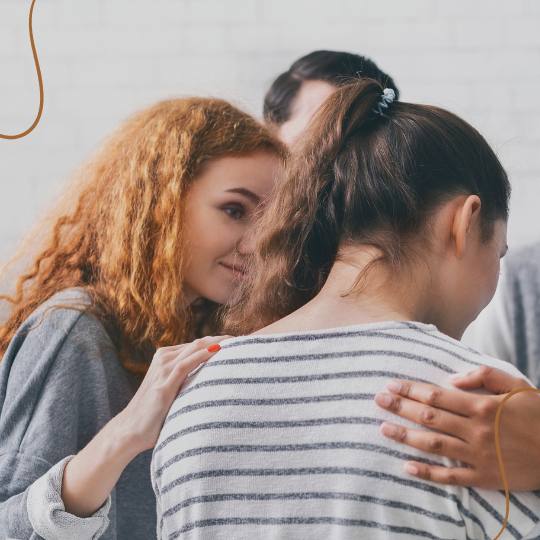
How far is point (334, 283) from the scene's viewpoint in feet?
3.00

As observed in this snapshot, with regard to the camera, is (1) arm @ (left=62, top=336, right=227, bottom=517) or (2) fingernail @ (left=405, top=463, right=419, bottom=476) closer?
(2) fingernail @ (left=405, top=463, right=419, bottom=476)

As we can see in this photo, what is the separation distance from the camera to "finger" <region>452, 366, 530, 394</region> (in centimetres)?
80

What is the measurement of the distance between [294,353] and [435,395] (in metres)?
0.14

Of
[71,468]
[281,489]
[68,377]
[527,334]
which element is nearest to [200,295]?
[68,377]

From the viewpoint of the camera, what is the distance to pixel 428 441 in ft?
2.61

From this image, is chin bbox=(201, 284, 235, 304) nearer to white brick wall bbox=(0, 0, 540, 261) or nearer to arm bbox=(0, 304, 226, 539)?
arm bbox=(0, 304, 226, 539)

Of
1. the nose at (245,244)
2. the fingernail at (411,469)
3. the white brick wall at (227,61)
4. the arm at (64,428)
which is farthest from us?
the white brick wall at (227,61)

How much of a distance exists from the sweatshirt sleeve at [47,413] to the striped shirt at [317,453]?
272 mm

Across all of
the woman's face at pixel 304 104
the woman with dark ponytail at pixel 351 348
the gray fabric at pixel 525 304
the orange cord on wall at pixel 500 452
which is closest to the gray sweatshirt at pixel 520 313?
the gray fabric at pixel 525 304

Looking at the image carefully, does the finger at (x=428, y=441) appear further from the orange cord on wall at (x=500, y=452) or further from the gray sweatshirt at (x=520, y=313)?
the gray sweatshirt at (x=520, y=313)

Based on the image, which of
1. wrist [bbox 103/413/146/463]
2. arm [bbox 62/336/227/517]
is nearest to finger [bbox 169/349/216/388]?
arm [bbox 62/336/227/517]

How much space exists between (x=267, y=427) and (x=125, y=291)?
550mm

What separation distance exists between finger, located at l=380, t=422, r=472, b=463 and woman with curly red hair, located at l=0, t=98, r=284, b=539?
38cm

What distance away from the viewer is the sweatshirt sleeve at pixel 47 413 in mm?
1096
